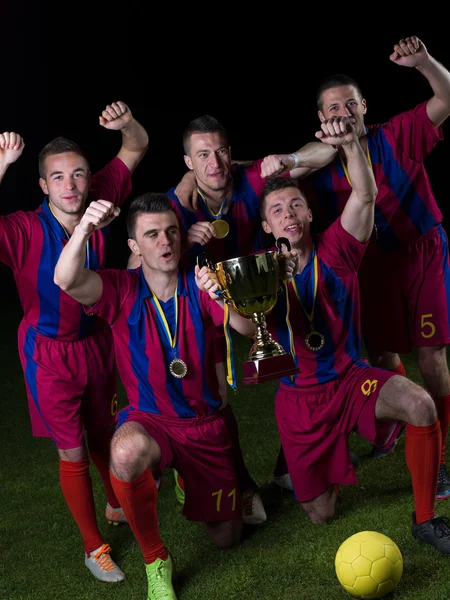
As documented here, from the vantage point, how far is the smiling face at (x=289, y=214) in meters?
2.99

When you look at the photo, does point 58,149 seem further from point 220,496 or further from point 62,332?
point 220,496

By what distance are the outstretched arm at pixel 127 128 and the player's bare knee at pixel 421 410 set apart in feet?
5.03

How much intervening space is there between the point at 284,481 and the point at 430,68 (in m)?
1.79

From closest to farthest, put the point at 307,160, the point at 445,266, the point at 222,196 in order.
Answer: the point at 307,160, the point at 222,196, the point at 445,266

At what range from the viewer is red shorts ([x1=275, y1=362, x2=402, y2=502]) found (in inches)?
115

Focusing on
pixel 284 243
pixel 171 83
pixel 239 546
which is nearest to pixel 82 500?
pixel 239 546

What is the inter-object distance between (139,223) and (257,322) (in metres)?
0.58

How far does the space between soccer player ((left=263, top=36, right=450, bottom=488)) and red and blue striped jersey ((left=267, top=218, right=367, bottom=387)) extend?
432 millimetres

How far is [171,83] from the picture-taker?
9.60 metres

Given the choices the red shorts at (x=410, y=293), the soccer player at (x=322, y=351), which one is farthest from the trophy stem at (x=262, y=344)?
the red shorts at (x=410, y=293)

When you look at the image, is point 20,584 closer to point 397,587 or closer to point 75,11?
point 397,587

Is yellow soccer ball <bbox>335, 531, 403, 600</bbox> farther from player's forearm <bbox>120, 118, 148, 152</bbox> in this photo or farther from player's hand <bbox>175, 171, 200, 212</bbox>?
player's forearm <bbox>120, 118, 148, 152</bbox>

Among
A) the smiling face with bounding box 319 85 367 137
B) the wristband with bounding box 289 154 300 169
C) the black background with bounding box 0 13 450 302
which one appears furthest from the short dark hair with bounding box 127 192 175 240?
the black background with bounding box 0 13 450 302

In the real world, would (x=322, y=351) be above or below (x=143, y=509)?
above
